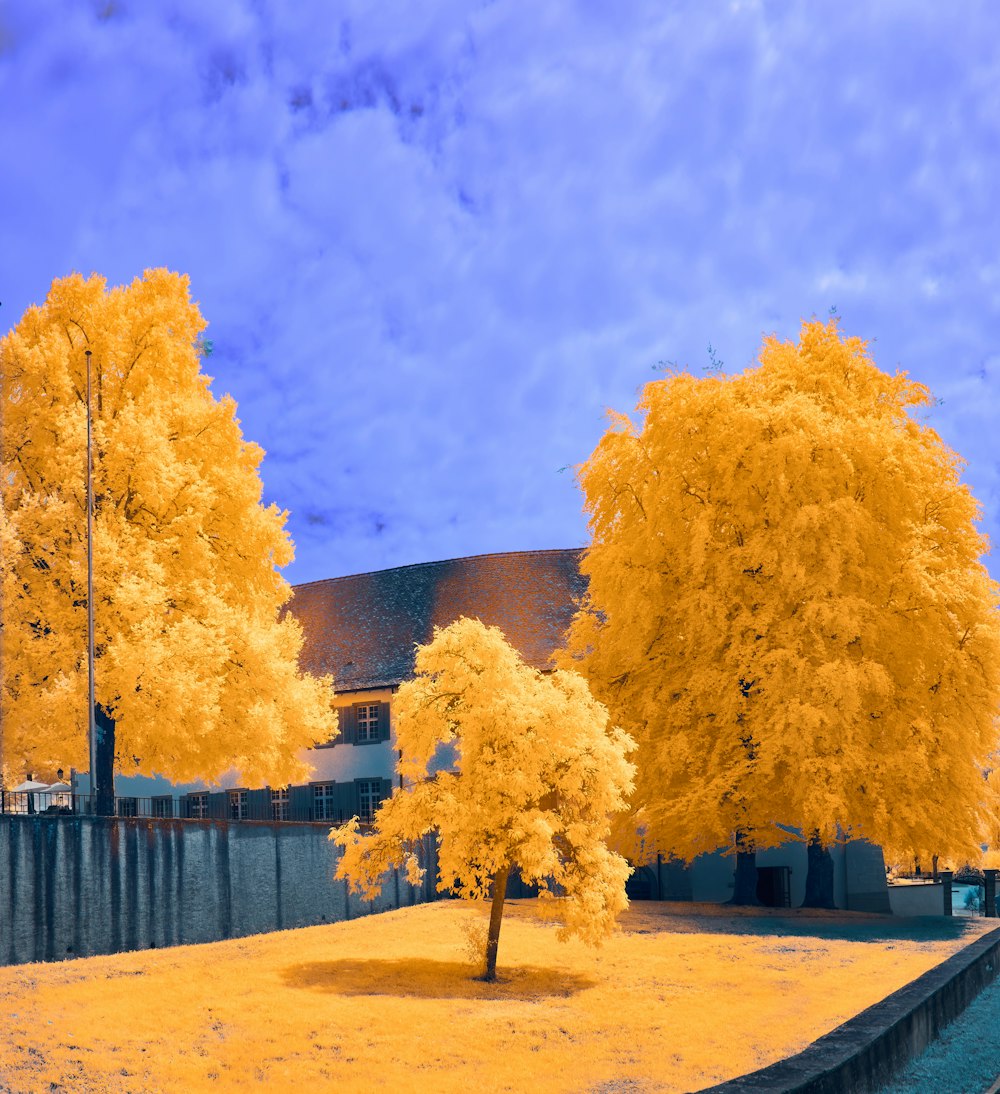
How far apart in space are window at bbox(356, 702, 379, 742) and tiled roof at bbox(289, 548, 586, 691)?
675mm

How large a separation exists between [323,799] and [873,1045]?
106 ft

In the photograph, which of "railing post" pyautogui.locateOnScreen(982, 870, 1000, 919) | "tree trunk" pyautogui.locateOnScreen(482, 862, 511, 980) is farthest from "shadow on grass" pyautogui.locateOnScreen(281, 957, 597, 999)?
"railing post" pyautogui.locateOnScreen(982, 870, 1000, 919)

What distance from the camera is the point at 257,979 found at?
1778cm

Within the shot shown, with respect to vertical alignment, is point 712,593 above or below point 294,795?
above

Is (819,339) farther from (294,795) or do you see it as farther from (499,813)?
(294,795)

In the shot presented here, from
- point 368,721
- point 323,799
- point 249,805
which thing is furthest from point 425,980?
point 249,805

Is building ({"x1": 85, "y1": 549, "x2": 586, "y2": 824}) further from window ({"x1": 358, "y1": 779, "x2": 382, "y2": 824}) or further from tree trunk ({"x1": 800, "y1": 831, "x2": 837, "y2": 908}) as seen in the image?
tree trunk ({"x1": 800, "y1": 831, "x2": 837, "y2": 908})

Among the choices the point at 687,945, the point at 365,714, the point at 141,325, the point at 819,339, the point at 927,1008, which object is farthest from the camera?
the point at 365,714

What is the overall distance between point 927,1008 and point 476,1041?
522cm

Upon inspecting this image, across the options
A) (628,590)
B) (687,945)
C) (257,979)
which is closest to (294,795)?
(628,590)

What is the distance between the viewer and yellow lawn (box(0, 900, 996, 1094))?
42.4ft

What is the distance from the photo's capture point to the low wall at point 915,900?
35.1 metres

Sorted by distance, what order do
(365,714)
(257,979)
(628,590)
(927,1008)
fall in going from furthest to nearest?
(365,714) < (628,590) < (257,979) < (927,1008)

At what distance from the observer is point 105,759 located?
24.8m
